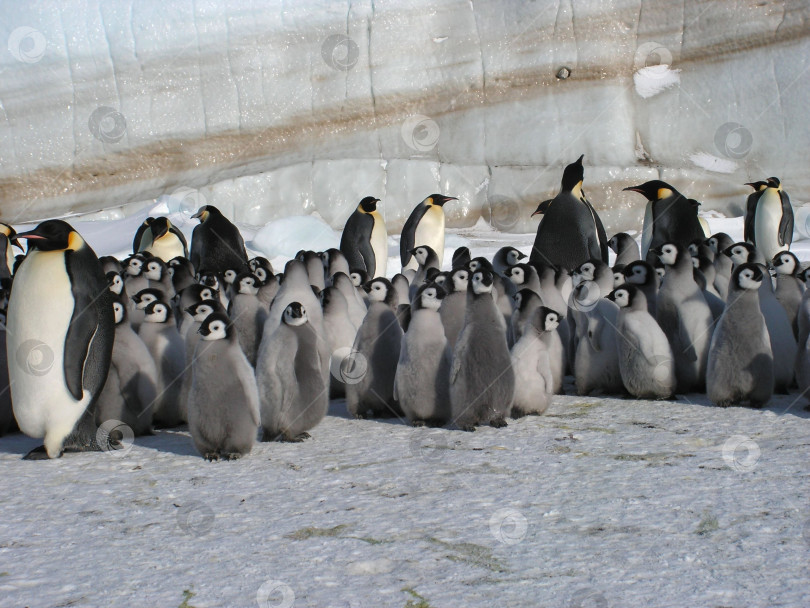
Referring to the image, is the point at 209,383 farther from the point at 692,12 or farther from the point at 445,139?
the point at 692,12

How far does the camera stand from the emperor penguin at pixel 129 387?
3.73 meters

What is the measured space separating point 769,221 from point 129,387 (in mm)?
8342

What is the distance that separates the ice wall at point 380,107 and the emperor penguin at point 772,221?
8.24ft

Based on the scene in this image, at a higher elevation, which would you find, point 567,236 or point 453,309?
point 567,236

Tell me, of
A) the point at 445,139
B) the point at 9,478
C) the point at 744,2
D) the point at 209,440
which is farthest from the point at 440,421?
the point at 744,2

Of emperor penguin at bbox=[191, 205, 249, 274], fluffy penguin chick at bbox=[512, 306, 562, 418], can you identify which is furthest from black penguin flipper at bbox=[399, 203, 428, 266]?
fluffy penguin chick at bbox=[512, 306, 562, 418]

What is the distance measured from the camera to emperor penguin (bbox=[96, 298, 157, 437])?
373cm

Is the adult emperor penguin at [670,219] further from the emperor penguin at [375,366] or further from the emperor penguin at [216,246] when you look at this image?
the emperor penguin at [375,366]

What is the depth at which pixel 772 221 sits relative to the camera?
33.1 ft

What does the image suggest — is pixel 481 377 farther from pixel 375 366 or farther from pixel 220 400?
pixel 220 400

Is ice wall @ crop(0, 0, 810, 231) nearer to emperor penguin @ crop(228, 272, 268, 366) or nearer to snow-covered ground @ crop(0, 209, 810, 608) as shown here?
emperor penguin @ crop(228, 272, 268, 366)

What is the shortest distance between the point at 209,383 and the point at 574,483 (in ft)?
4.50

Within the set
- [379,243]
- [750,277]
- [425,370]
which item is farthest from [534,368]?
[379,243]

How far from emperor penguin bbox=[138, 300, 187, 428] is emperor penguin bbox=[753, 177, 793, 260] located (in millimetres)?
7706
